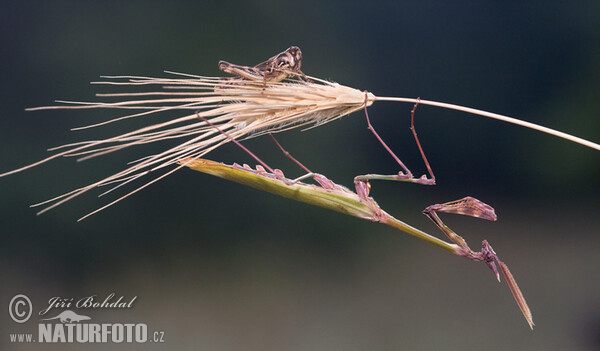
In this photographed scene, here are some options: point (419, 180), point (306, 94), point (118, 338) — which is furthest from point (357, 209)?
point (118, 338)

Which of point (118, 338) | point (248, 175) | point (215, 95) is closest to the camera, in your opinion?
point (215, 95)

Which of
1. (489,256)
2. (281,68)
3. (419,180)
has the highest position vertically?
(281,68)

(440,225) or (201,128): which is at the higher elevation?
(201,128)

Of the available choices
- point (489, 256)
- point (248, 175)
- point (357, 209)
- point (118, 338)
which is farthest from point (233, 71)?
point (118, 338)

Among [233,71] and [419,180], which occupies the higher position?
[233,71]

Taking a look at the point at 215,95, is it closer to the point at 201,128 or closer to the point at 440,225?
the point at 201,128

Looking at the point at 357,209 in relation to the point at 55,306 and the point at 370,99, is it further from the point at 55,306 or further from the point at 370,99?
the point at 55,306

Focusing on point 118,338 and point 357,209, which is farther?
point 118,338

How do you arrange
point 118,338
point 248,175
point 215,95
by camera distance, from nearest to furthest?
point 215,95
point 248,175
point 118,338

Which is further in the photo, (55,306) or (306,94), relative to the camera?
(55,306)
